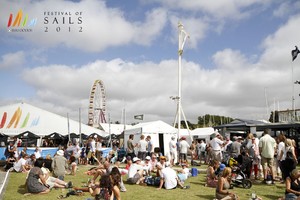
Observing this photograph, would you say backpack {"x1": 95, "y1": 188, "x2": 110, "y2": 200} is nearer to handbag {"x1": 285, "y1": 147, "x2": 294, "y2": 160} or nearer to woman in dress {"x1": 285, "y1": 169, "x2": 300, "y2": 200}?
woman in dress {"x1": 285, "y1": 169, "x2": 300, "y2": 200}

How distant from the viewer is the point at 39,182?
9.30 m

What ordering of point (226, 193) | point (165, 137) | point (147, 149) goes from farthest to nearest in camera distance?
point (165, 137) < point (147, 149) < point (226, 193)

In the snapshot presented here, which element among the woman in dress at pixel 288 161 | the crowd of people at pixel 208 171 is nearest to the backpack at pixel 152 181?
the crowd of people at pixel 208 171

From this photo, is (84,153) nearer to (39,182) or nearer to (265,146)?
(39,182)

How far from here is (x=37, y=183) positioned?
30.3 ft

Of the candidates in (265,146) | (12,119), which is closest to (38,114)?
(12,119)

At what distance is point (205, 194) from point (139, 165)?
10.5 ft

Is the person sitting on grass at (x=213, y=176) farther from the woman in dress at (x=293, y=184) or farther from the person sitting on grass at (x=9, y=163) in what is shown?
the person sitting on grass at (x=9, y=163)

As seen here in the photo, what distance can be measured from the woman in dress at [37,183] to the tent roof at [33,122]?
24.3m

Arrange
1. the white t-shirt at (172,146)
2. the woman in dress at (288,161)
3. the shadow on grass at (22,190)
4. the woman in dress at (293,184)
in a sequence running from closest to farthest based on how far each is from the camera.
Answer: the woman in dress at (293,184)
the shadow on grass at (22,190)
the woman in dress at (288,161)
the white t-shirt at (172,146)

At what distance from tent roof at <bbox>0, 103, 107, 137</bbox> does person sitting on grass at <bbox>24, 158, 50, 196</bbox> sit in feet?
79.8

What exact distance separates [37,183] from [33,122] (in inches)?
1102

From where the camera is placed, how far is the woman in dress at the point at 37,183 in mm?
9188

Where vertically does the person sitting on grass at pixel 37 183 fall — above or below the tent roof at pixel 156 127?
below
